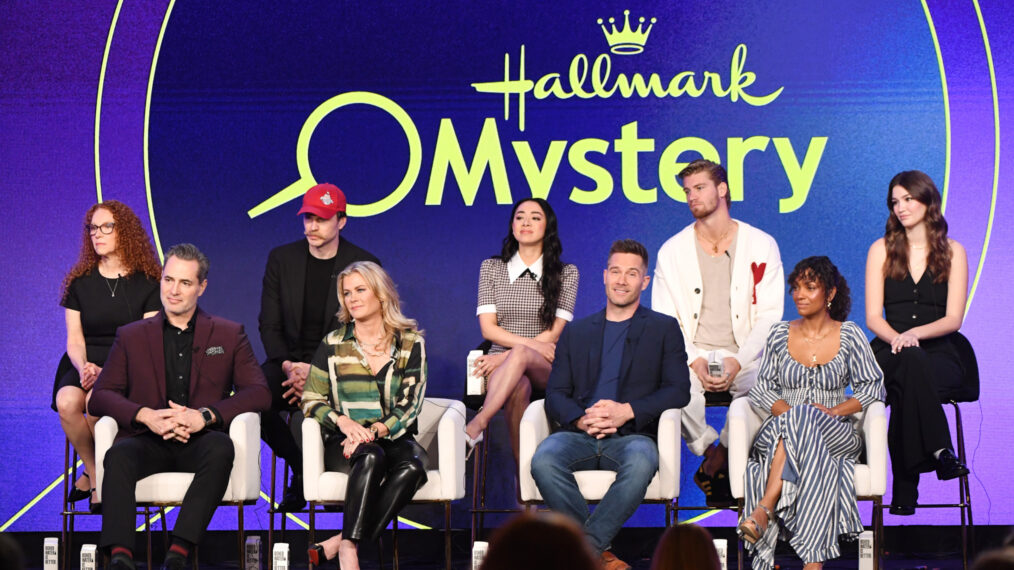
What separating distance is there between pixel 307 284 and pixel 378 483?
145 cm

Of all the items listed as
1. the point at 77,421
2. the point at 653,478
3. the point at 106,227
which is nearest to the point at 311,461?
the point at 77,421

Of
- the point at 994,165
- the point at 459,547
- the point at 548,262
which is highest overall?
the point at 994,165

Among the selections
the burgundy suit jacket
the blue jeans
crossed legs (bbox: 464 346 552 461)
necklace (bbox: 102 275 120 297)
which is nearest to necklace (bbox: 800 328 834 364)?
the blue jeans

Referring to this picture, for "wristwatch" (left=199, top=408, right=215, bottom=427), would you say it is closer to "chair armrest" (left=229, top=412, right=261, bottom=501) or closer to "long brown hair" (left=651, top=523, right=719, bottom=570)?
"chair armrest" (left=229, top=412, right=261, bottom=501)

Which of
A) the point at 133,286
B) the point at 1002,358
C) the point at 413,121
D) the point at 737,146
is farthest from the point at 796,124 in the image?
the point at 133,286

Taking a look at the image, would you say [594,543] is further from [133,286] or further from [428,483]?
[133,286]

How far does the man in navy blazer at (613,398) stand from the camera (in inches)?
191

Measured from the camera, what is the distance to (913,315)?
18.7 feet

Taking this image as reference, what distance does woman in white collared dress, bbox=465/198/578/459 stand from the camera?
579 centimetres

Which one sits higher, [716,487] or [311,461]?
[311,461]

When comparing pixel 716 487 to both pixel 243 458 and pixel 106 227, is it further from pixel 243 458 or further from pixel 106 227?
pixel 106 227

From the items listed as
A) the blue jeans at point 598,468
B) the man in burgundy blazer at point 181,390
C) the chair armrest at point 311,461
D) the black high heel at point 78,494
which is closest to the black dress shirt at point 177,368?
the man in burgundy blazer at point 181,390

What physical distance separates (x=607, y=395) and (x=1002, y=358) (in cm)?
238

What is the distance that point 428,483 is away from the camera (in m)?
5.05
